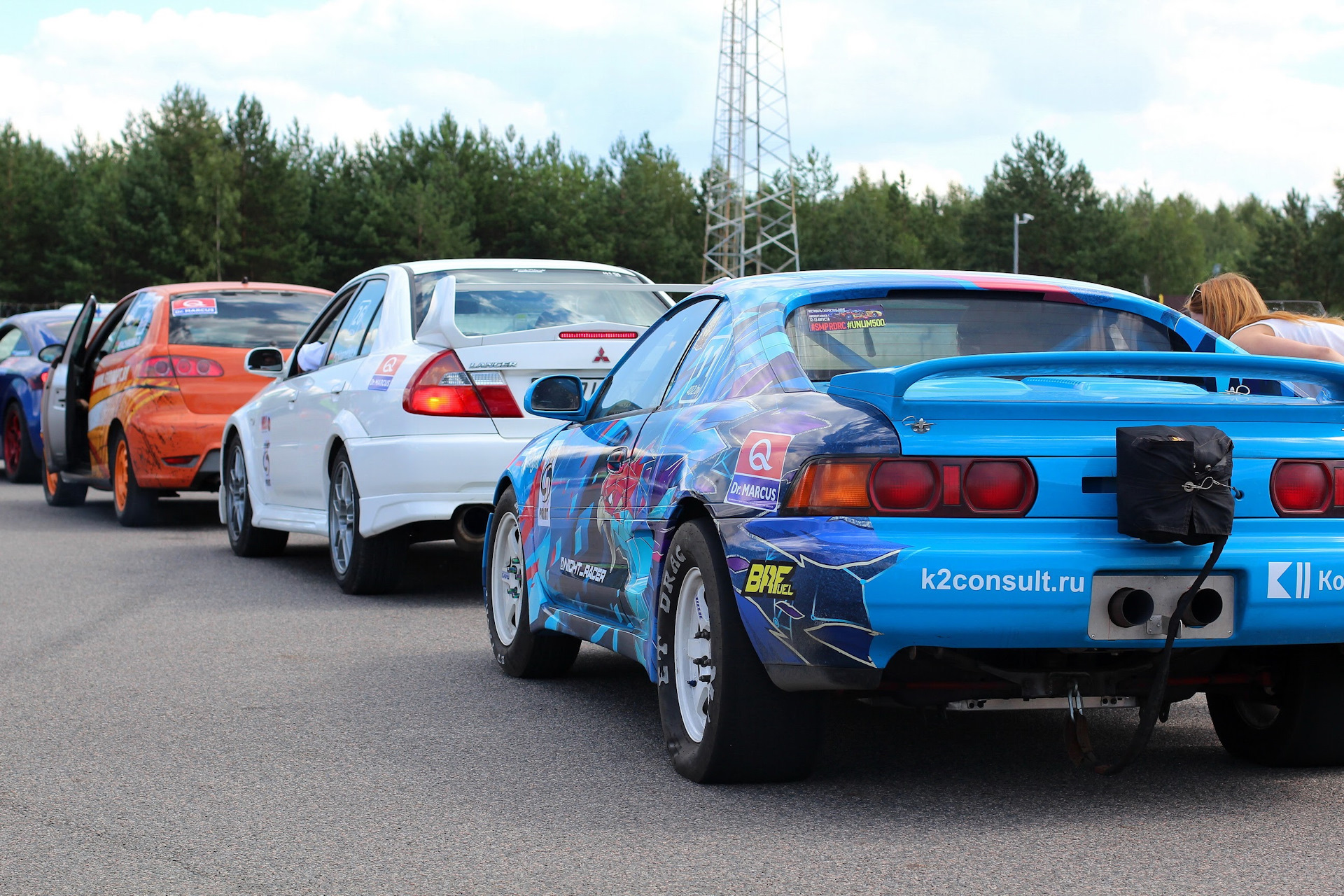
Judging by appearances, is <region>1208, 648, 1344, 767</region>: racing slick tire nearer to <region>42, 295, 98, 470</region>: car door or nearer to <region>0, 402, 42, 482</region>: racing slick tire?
<region>42, 295, 98, 470</region>: car door

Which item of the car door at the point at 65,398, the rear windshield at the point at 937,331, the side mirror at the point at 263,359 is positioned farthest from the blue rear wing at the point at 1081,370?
the car door at the point at 65,398

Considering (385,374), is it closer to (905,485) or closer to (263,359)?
(263,359)

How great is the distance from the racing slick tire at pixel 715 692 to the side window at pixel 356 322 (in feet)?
15.1

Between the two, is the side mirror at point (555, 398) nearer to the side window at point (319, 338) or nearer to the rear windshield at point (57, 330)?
the side window at point (319, 338)

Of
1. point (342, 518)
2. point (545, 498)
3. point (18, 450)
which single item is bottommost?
point (18, 450)

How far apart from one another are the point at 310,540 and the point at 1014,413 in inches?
351

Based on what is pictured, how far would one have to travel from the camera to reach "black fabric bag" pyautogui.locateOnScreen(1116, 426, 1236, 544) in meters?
3.85

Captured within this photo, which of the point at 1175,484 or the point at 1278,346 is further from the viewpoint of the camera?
the point at 1278,346

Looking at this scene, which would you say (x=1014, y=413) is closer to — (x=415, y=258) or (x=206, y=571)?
(x=206, y=571)

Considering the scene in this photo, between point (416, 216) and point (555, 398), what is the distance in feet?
273

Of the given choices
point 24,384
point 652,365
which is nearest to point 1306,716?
point 652,365

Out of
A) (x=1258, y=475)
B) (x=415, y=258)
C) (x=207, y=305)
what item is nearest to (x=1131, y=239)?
(x=415, y=258)

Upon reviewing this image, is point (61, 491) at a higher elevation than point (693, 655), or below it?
below

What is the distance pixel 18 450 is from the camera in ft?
58.9
